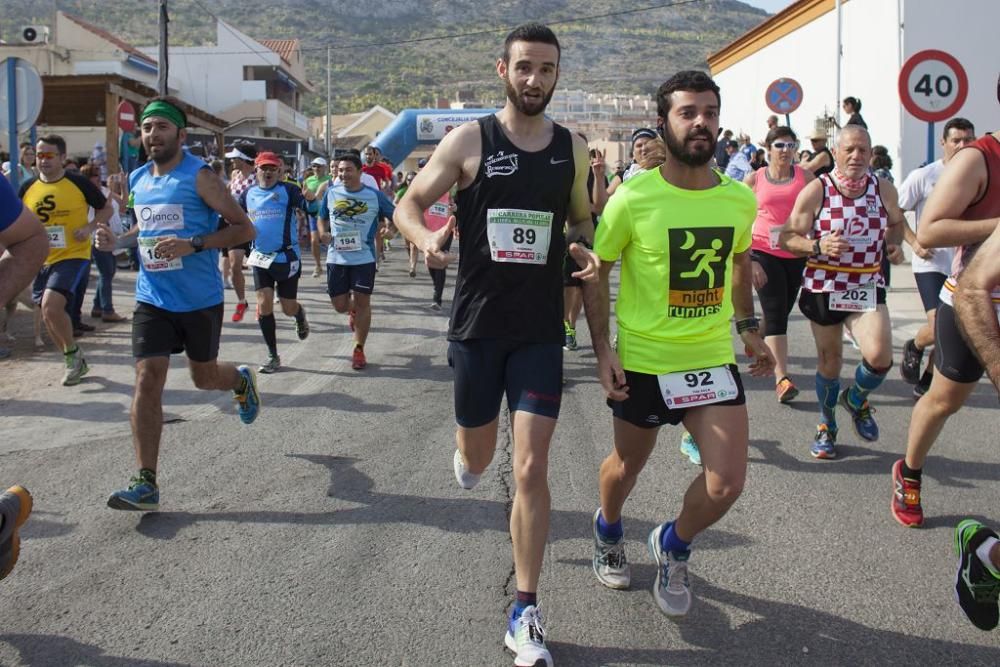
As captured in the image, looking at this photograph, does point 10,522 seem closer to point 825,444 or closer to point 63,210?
point 825,444

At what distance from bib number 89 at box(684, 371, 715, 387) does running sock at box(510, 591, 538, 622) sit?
1.00m

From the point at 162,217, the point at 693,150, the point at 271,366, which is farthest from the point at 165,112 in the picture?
the point at 271,366

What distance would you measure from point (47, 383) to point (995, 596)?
25.5ft

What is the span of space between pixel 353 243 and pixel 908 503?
613 cm

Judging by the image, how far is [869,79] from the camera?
22.5 metres

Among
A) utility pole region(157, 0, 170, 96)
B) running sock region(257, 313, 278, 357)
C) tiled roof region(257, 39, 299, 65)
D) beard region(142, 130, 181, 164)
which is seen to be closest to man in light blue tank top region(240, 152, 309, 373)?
running sock region(257, 313, 278, 357)

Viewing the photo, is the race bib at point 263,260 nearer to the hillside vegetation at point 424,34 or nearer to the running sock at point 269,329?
the running sock at point 269,329

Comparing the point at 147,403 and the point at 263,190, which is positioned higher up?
the point at 263,190

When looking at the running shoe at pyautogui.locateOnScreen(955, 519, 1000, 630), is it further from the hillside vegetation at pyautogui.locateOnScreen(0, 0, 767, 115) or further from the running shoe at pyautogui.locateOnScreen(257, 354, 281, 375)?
the hillside vegetation at pyautogui.locateOnScreen(0, 0, 767, 115)

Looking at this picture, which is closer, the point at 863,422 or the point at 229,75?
the point at 863,422

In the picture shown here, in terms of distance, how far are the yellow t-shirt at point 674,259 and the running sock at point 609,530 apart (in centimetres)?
72

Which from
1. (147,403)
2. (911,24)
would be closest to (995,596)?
(147,403)

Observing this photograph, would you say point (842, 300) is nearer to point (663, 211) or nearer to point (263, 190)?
point (663, 211)

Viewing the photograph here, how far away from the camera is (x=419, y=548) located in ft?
14.4
